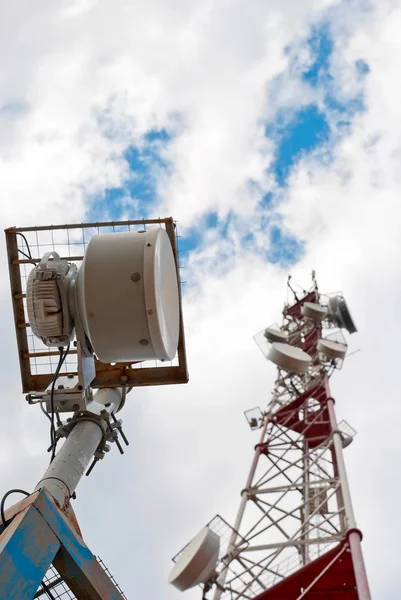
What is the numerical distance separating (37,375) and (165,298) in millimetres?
2052

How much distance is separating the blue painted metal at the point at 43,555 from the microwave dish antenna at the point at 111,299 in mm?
1087

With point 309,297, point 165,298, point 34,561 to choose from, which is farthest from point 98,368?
point 309,297

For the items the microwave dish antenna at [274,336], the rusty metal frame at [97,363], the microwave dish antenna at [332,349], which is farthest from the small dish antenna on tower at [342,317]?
the rusty metal frame at [97,363]

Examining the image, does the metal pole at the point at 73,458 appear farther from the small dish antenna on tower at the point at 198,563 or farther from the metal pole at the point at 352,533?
the small dish antenna on tower at the point at 198,563

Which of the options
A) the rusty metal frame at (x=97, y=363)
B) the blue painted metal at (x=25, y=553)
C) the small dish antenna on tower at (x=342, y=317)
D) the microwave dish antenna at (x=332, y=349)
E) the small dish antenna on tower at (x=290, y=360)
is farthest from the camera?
the small dish antenna on tower at (x=342, y=317)

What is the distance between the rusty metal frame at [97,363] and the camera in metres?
5.42

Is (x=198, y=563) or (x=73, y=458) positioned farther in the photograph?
(x=198, y=563)

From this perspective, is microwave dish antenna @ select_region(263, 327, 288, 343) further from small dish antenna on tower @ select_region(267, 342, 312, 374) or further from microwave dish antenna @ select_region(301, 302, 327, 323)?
small dish antenna on tower @ select_region(267, 342, 312, 374)

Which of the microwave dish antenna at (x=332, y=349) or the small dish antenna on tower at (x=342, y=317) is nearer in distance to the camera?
the microwave dish antenna at (x=332, y=349)

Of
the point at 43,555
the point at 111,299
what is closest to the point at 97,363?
the point at 111,299

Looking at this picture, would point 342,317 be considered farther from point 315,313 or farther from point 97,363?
point 97,363

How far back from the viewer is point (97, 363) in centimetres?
607

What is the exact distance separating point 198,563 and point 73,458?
8106 millimetres

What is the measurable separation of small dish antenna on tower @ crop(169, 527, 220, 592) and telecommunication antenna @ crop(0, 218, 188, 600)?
23.7ft
